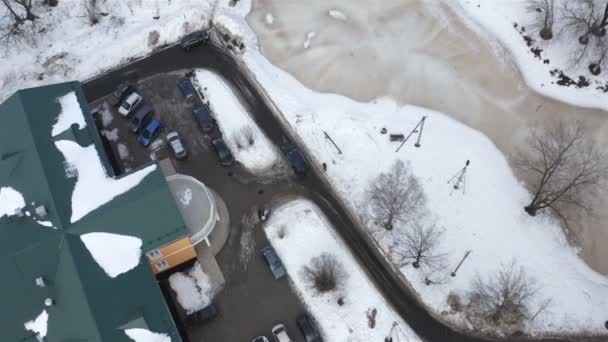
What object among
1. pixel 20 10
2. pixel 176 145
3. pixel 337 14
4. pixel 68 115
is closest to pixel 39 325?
pixel 68 115

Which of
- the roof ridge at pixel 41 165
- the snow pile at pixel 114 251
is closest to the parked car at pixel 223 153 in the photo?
the snow pile at pixel 114 251

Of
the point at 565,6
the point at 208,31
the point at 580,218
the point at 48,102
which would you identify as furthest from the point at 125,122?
the point at 565,6

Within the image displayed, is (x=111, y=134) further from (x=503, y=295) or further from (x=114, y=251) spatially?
(x=503, y=295)

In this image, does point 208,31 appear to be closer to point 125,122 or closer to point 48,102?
point 125,122

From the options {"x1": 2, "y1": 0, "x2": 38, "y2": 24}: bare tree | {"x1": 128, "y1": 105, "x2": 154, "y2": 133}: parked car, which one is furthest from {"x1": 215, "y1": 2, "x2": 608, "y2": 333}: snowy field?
{"x1": 2, "y1": 0, "x2": 38, "y2": 24}: bare tree

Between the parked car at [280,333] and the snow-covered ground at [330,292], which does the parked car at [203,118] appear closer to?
the snow-covered ground at [330,292]

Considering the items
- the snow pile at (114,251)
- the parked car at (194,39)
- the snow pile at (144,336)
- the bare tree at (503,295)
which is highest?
the parked car at (194,39)
